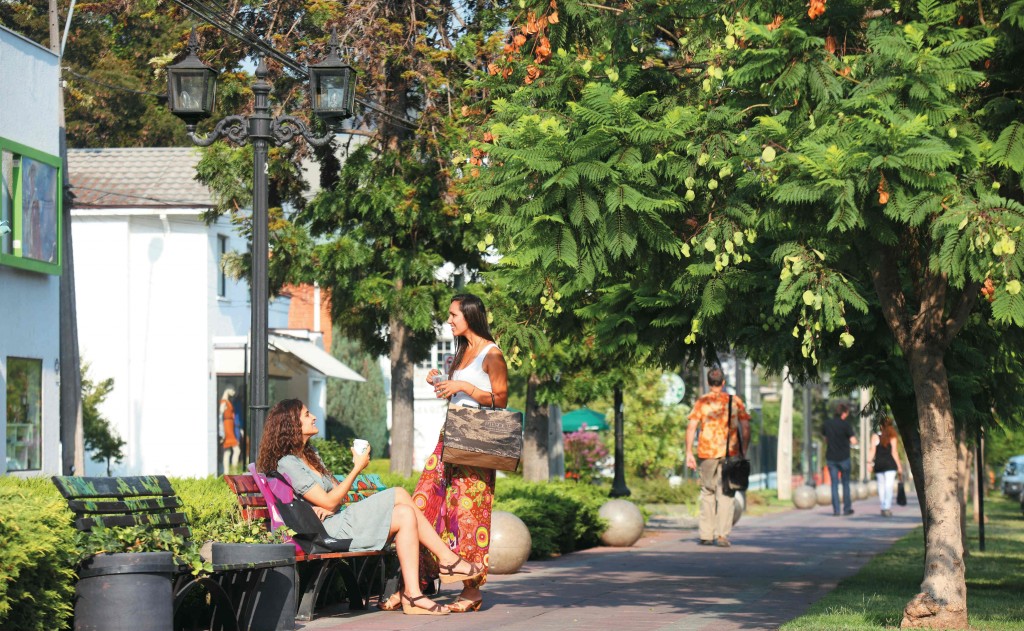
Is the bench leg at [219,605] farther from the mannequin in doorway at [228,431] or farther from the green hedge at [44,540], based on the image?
the mannequin in doorway at [228,431]

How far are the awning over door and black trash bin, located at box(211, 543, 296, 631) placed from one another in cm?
2554

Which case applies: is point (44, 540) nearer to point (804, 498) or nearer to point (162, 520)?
point (162, 520)

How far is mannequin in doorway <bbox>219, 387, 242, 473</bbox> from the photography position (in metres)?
35.1

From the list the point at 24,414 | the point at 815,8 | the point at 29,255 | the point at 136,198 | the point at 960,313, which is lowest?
the point at 24,414

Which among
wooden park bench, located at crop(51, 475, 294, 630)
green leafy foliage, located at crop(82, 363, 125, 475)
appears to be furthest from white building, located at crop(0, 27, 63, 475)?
wooden park bench, located at crop(51, 475, 294, 630)

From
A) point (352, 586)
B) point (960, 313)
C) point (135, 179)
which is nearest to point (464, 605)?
point (352, 586)

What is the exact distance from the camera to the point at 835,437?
88.2 ft

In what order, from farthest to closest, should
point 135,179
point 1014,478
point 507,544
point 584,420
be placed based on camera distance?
point 1014,478, point 584,420, point 135,179, point 507,544

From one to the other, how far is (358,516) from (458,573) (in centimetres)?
77

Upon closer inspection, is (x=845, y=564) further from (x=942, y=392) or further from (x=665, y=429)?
(x=665, y=429)

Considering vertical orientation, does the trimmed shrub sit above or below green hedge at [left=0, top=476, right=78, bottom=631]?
below

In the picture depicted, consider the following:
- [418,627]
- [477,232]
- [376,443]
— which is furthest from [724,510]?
[376,443]

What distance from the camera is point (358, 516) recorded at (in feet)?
32.2

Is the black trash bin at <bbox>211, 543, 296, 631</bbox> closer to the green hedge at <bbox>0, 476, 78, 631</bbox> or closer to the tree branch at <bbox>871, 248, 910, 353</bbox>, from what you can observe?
the green hedge at <bbox>0, 476, 78, 631</bbox>
